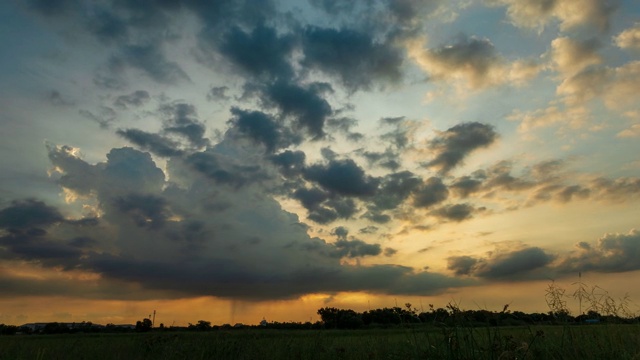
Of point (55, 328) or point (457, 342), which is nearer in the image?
point (457, 342)

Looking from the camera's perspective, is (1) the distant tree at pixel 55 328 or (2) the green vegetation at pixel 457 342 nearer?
(2) the green vegetation at pixel 457 342

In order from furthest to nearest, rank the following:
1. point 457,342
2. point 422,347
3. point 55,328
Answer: point 55,328, point 422,347, point 457,342

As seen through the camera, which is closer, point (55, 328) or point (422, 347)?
point (422, 347)

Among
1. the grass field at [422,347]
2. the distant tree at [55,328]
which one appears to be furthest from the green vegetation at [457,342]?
the distant tree at [55,328]

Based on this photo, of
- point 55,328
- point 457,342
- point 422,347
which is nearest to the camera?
point 457,342

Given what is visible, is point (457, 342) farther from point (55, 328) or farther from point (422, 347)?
point (55, 328)

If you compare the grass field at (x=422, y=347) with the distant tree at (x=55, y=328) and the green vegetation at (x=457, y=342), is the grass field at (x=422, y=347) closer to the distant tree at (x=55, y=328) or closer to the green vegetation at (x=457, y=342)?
the green vegetation at (x=457, y=342)

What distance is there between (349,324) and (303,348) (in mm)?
115394

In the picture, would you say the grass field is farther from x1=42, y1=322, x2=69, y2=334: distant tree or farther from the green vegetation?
x1=42, y1=322, x2=69, y2=334: distant tree

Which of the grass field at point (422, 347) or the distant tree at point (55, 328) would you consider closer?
the grass field at point (422, 347)

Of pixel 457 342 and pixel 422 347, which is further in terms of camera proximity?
pixel 422 347

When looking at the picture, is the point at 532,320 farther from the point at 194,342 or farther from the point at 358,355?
the point at 194,342

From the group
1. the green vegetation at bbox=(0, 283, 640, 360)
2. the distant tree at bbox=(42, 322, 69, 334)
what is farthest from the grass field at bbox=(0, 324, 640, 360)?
the distant tree at bbox=(42, 322, 69, 334)

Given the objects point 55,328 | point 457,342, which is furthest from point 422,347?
point 55,328
